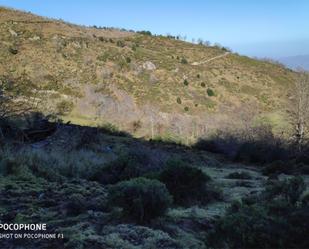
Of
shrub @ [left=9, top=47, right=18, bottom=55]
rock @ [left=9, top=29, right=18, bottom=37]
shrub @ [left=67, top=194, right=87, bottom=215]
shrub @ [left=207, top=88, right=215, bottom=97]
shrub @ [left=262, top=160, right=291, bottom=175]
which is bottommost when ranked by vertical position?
shrub @ [left=262, top=160, right=291, bottom=175]

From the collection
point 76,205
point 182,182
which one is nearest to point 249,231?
point 76,205

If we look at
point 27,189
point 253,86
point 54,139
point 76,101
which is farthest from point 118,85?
point 27,189

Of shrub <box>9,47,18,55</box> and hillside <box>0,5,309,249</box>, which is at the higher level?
shrub <box>9,47,18,55</box>

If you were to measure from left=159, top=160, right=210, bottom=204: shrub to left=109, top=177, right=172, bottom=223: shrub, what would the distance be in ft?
6.91

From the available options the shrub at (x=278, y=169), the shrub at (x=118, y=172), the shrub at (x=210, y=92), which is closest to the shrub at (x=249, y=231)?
the shrub at (x=118, y=172)

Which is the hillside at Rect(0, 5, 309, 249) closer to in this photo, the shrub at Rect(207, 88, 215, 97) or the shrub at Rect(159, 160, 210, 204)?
the shrub at Rect(159, 160, 210, 204)

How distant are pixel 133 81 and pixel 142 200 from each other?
41856 mm

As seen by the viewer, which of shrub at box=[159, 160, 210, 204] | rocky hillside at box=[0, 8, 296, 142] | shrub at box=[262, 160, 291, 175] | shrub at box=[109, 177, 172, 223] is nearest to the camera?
shrub at box=[109, 177, 172, 223]

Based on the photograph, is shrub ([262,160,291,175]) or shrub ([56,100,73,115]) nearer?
shrub ([262,160,291,175])

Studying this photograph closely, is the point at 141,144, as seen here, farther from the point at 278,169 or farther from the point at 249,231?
the point at 249,231

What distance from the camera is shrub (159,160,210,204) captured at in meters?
8.61

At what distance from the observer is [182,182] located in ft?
29.0

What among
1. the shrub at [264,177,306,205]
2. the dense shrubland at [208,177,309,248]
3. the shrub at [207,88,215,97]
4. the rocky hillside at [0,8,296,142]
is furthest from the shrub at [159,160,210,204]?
the shrub at [207,88,215,97]

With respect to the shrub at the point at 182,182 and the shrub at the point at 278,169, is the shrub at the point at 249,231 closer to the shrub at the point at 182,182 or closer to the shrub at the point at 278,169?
the shrub at the point at 182,182
